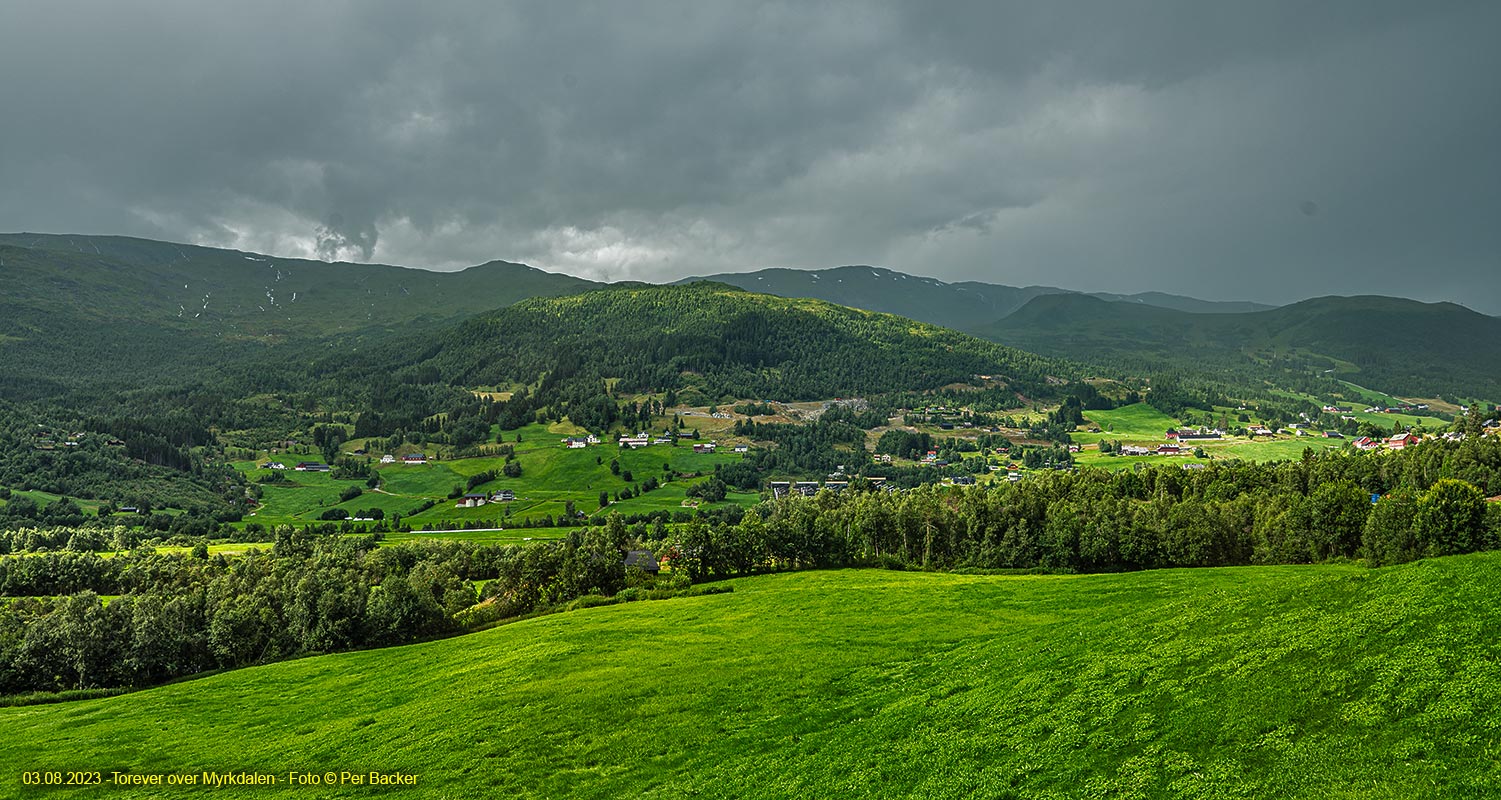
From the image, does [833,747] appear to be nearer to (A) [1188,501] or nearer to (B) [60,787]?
(B) [60,787]

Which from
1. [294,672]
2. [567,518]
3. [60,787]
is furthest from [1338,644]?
[567,518]

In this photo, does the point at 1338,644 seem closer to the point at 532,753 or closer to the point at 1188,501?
the point at 532,753

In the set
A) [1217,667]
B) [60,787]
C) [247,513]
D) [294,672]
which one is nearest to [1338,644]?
[1217,667]

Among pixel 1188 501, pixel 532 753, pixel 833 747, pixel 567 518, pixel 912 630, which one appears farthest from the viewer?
pixel 567 518

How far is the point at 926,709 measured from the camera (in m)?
31.6

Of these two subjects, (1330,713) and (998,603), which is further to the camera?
(998,603)

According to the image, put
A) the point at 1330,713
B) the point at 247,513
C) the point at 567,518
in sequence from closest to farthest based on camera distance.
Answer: the point at 1330,713, the point at 567,518, the point at 247,513

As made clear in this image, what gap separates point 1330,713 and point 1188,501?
3213 inches

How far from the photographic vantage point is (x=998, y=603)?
189 feet

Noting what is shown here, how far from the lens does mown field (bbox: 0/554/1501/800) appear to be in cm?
2136

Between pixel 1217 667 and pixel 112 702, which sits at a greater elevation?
pixel 1217 667

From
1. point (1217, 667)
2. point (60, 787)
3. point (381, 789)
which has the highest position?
point (1217, 667)

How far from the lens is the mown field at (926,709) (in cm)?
2136

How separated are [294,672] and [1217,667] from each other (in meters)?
68.1
